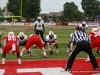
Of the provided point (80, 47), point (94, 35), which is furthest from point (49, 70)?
point (94, 35)

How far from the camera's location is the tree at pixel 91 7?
9569 cm

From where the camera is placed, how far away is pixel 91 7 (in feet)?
323

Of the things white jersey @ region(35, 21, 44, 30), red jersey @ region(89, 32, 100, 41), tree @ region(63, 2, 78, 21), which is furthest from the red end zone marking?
tree @ region(63, 2, 78, 21)

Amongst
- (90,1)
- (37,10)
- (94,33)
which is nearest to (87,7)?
(90,1)

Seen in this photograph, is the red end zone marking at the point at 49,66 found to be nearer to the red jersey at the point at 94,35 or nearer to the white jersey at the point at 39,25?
the red jersey at the point at 94,35

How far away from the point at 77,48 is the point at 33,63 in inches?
95.7

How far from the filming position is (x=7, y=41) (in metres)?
10.5

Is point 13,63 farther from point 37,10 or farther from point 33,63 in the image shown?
point 37,10

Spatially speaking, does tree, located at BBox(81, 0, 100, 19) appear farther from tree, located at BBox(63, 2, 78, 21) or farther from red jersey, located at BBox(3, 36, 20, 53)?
red jersey, located at BBox(3, 36, 20, 53)

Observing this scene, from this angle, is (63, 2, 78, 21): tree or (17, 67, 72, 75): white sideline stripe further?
(63, 2, 78, 21): tree

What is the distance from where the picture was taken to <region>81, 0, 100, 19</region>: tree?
314 feet

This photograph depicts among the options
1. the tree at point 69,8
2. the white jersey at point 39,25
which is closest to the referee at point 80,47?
the white jersey at point 39,25

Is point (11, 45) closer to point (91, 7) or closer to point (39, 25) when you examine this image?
point (39, 25)

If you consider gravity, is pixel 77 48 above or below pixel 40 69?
above
